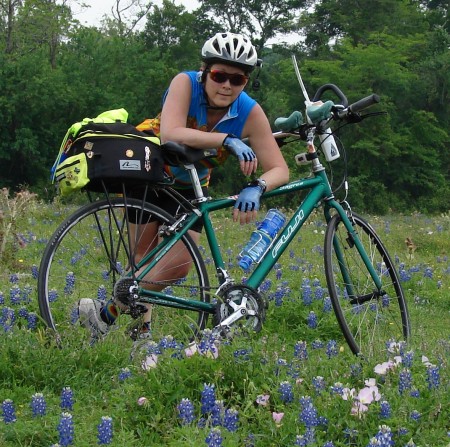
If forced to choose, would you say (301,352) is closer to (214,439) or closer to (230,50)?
(214,439)

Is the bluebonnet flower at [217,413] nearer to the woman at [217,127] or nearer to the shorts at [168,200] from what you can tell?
the woman at [217,127]

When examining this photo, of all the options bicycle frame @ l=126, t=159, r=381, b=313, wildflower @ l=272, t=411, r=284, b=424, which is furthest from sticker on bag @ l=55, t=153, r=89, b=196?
wildflower @ l=272, t=411, r=284, b=424

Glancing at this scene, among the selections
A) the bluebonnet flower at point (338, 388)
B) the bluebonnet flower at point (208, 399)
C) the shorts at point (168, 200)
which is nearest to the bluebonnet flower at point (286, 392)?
the bluebonnet flower at point (338, 388)

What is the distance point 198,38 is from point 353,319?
46790mm

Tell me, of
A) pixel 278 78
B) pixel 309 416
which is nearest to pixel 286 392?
pixel 309 416

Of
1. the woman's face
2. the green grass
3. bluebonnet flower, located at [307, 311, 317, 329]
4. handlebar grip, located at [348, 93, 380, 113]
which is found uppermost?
the woman's face

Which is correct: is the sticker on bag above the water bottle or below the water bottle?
above

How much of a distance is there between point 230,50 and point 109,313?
61.8 inches

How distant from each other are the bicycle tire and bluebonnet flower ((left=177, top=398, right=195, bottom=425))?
1.02 metres

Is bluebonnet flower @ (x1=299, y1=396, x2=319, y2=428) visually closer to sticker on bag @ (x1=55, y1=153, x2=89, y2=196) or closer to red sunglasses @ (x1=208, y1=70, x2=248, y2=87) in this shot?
sticker on bag @ (x1=55, y1=153, x2=89, y2=196)

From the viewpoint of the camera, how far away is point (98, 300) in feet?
14.6

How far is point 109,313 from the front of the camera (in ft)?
14.4

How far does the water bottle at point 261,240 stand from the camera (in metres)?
4.61

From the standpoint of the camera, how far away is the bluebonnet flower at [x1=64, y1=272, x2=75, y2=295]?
15.1ft
